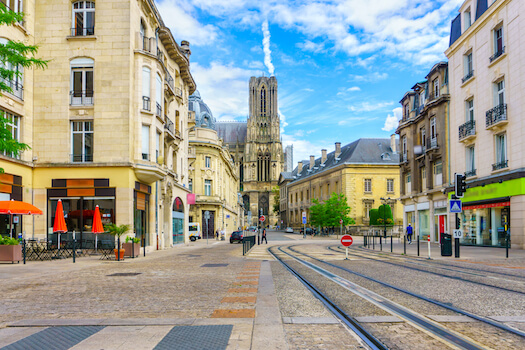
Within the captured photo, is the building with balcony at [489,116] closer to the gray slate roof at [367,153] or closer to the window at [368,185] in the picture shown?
Result: the window at [368,185]

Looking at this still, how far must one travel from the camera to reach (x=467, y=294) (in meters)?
8.73

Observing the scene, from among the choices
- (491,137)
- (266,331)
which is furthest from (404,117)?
(266,331)

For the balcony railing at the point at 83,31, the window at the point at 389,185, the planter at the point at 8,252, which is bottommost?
the planter at the point at 8,252

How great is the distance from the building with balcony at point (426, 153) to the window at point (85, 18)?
968 inches

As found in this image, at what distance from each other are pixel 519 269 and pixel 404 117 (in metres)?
31.2

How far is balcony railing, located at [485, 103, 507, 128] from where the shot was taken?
83.6ft

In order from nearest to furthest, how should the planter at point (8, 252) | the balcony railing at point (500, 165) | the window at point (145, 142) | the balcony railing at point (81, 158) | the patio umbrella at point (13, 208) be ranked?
1. the planter at point (8, 252)
2. the patio umbrella at point (13, 208)
3. the balcony railing at point (81, 158)
4. the window at point (145, 142)
5. the balcony railing at point (500, 165)

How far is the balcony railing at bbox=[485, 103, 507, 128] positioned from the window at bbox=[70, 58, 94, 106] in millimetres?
22302

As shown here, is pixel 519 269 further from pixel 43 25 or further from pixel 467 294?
pixel 43 25

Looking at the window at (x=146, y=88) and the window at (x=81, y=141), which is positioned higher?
the window at (x=146, y=88)

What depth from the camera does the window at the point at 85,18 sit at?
909 inches

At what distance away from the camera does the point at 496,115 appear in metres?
26.2

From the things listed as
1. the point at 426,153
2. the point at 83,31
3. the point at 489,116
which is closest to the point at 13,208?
the point at 83,31

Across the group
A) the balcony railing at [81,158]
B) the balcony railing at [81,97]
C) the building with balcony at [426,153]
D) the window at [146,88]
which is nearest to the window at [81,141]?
the balcony railing at [81,158]
